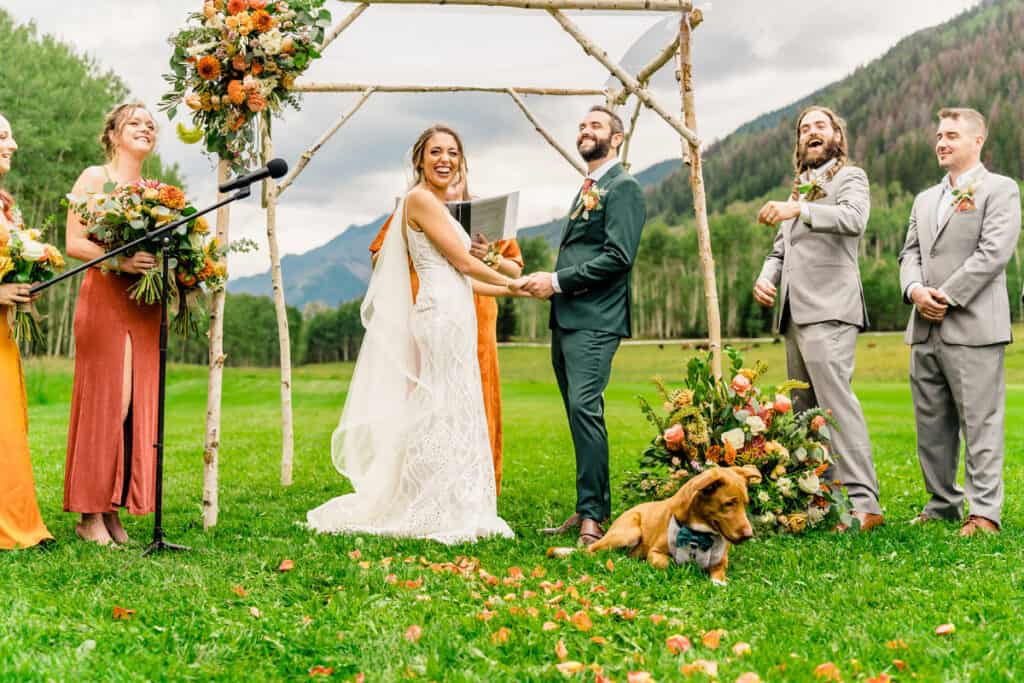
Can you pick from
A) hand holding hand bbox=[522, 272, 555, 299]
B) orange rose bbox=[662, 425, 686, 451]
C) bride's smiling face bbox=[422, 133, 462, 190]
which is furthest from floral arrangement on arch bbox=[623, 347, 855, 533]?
bride's smiling face bbox=[422, 133, 462, 190]

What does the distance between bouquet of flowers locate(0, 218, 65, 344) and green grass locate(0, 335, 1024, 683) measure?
120cm

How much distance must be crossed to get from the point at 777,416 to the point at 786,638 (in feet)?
7.34

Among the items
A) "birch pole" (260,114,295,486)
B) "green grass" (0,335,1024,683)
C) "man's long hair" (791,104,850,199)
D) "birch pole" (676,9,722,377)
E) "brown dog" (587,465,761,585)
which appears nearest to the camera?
"green grass" (0,335,1024,683)

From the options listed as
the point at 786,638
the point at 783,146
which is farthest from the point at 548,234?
the point at 783,146

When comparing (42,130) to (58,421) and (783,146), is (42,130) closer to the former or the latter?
(58,421)

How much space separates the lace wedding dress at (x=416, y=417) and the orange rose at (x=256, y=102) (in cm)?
101

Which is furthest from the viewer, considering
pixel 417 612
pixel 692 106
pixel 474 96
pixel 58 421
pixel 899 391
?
pixel 899 391

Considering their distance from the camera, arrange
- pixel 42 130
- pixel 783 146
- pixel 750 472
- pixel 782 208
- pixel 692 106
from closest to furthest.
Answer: pixel 750 472
pixel 782 208
pixel 692 106
pixel 42 130
pixel 783 146

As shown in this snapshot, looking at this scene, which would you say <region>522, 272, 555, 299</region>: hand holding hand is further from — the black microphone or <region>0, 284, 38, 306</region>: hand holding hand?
<region>0, 284, 38, 306</region>: hand holding hand

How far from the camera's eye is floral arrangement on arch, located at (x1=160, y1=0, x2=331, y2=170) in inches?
198

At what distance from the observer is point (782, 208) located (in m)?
5.17

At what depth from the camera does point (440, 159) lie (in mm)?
5324

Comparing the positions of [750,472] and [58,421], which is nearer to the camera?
[750,472]

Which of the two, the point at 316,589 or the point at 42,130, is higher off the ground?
the point at 42,130
